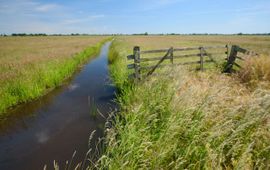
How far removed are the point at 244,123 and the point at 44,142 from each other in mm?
5702

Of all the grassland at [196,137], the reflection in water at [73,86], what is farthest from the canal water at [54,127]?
the grassland at [196,137]

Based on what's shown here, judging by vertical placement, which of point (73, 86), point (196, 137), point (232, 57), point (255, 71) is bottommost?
point (73, 86)

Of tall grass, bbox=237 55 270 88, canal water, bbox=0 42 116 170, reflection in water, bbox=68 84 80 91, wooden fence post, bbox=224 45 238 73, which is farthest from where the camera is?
reflection in water, bbox=68 84 80 91

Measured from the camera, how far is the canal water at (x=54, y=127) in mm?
6449

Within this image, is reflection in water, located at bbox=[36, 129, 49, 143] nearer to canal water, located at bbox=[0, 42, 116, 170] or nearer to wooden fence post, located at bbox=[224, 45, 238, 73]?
canal water, located at bbox=[0, 42, 116, 170]

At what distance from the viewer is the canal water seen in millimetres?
6449

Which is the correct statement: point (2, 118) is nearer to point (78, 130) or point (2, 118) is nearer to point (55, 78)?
point (78, 130)

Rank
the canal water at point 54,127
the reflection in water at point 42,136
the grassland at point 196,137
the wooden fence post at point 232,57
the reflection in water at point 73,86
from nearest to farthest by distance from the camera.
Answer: the grassland at point 196,137 < the canal water at point 54,127 < the reflection in water at point 42,136 < the wooden fence post at point 232,57 < the reflection in water at point 73,86

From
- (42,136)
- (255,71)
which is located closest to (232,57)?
(255,71)

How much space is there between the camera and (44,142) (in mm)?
7344

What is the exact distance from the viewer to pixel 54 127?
27.8 feet

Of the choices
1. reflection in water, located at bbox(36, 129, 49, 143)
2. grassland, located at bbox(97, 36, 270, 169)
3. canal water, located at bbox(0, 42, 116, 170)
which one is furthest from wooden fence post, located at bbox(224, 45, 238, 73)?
reflection in water, located at bbox(36, 129, 49, 143)

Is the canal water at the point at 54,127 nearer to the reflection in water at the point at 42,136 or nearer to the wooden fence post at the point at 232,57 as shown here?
the reflection in water at the point at 42,136

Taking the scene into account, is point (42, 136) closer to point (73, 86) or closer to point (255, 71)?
point (73, 86)
